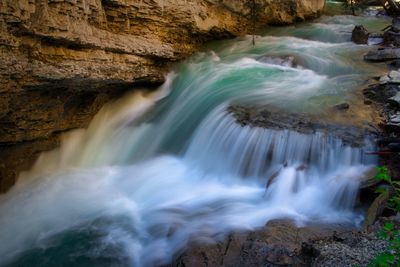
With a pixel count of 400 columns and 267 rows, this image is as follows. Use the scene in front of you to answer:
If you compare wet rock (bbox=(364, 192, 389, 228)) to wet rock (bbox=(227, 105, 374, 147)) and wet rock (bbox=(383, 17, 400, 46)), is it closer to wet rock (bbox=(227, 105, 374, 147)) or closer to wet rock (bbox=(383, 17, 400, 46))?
wet rock (bbox=(227, 105, 374, 147))

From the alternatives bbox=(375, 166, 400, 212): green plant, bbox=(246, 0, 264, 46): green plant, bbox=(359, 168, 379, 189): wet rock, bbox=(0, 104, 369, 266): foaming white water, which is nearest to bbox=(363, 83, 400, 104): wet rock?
bbox=(0, 104, 369, 266): foaming white water

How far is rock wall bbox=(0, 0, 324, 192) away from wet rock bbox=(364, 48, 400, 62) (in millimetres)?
3707

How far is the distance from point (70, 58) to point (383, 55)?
6023mm

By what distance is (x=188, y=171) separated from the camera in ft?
19.5

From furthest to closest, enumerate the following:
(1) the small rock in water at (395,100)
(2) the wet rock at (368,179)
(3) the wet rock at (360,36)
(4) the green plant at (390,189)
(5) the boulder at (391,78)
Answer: (3) the wet rock at (360,36) → (5) the boulder at (391,78) → (1) the small rock in water at (395,100) → (2) the wet rock at (368,179) → (4) the green plant at (390,189)

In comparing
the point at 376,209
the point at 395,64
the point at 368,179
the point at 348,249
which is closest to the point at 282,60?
the point at 395,64

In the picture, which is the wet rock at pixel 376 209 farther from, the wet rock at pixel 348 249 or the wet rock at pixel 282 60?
the wet rock at pixel 282 60

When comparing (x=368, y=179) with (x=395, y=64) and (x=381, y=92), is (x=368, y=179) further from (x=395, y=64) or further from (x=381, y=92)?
(x=395, y=64)

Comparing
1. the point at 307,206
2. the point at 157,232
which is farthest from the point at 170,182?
the point at 307,206

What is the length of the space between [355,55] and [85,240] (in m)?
6.79

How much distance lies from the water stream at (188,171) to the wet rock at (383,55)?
209 mm

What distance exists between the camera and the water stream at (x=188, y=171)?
4.60 meters

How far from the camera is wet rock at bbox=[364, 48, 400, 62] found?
8.05m

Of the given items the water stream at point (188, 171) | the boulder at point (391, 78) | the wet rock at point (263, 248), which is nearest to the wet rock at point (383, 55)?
the water stream at point (188, 171)
